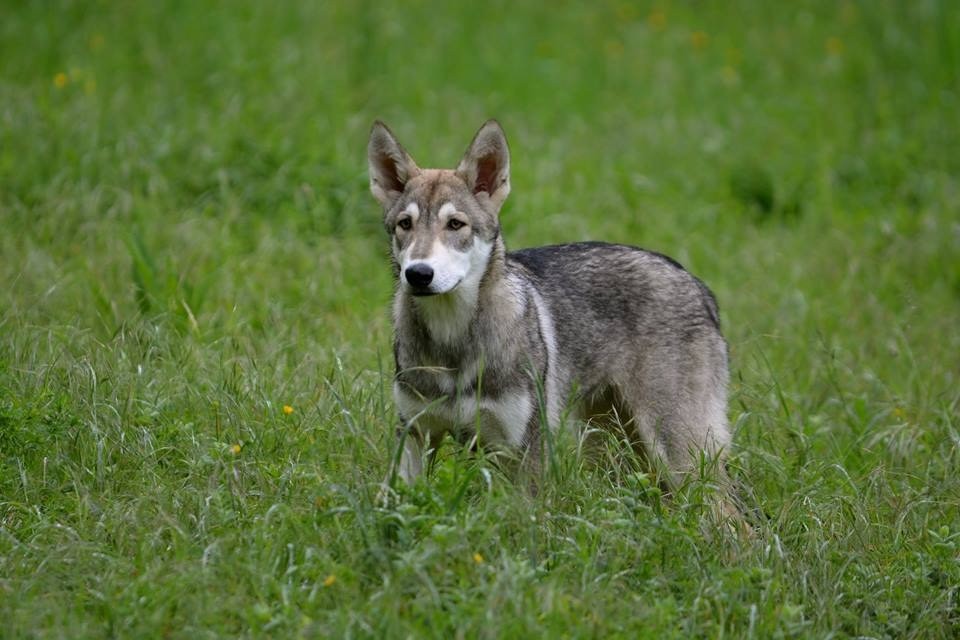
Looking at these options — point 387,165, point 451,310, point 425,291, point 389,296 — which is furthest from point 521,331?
point 389,296

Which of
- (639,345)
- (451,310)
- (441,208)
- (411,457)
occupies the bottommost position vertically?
(411,457)

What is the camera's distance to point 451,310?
16.1ft

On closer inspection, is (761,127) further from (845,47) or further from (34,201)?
(34,201)

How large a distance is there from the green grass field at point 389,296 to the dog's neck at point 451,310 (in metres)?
0.47

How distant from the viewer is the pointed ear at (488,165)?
5066 millimetres

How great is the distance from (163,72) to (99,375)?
15.4 feet

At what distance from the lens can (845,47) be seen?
12.4 m

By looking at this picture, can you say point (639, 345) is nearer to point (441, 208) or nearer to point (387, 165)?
point (441, 208)

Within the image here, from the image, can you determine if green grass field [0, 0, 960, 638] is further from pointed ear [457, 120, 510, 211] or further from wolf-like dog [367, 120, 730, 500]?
pointed ear [457, 120, 510, 211]

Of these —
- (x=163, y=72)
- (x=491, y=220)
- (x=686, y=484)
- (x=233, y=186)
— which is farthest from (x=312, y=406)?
(x=163, y=72)

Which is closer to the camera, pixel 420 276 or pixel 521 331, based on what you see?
pixel 420 276

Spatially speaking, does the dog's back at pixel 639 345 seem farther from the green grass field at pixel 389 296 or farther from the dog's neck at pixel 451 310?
the dog's neck at pixel 451 310

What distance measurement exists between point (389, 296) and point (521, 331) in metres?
1.29

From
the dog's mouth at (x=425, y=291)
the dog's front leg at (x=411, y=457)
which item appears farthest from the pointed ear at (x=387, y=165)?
the dog's front leg at (x=411, y=457)
